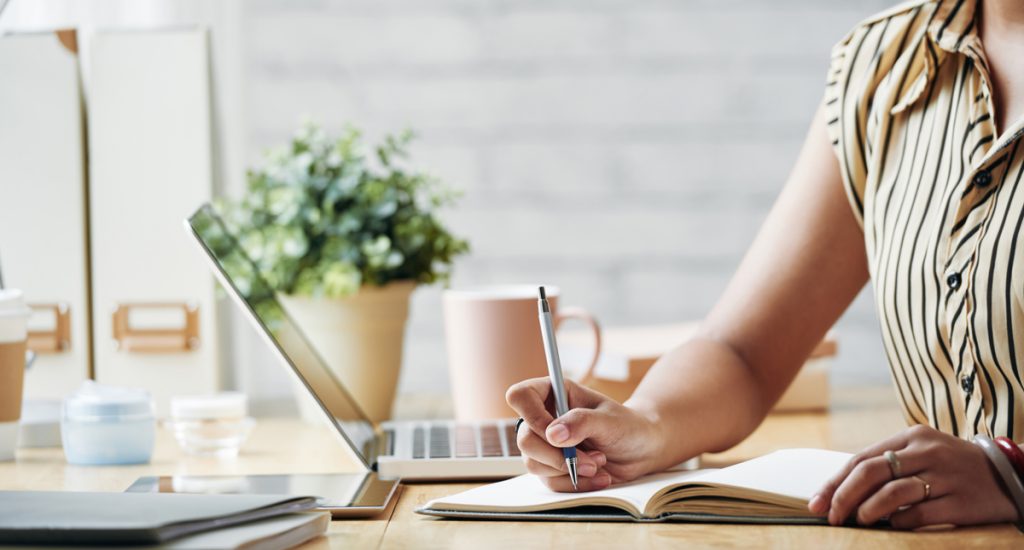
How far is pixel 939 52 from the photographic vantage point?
97 centimetres

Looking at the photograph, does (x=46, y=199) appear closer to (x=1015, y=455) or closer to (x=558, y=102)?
(x=558, y=102)

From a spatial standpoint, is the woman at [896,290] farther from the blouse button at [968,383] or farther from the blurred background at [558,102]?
the blurred background at [558,102]

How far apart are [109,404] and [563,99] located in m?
0.86

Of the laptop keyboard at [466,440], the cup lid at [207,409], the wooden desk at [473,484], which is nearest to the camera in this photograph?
the wooden desk at [473,484]

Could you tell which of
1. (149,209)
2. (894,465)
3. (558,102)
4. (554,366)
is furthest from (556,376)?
(558,102)

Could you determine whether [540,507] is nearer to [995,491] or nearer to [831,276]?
[995,491]

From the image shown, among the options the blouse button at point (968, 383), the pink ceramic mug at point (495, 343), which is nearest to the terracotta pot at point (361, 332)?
the pink ceramic mug at point (495, 343)

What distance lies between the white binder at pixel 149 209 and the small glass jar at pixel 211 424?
9.7 inches

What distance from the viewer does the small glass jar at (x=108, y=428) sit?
3.23ft

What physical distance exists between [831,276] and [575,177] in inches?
25.3

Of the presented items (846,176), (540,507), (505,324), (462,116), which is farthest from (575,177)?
(540,507)

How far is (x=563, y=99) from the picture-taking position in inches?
64.5

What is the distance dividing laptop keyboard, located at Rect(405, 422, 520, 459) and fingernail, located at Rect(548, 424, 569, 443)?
18 centimetres

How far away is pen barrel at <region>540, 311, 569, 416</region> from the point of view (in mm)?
758
